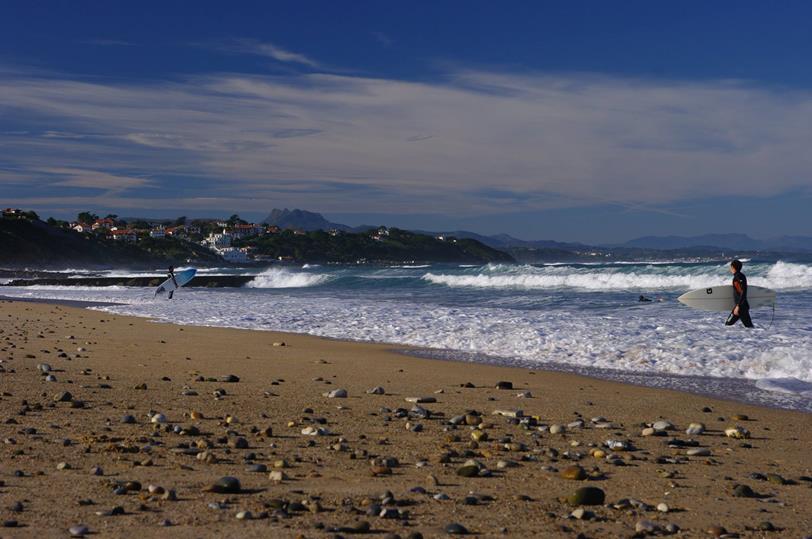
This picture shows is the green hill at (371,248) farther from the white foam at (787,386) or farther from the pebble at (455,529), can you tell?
the pebble at (455,529)

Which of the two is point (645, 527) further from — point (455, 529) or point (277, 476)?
point (277, 476)

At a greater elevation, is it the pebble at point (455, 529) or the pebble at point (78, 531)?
the pebble at point (78, 531)

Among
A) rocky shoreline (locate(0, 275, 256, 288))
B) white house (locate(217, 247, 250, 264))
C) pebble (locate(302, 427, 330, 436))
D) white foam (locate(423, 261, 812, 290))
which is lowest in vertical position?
rocky shoreline (locate(0, 275, 256, 288))

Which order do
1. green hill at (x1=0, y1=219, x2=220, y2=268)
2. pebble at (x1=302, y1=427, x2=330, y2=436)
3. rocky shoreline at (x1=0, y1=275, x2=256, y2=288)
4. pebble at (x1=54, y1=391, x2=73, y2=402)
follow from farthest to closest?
green hill at (x1=0, y1=219, x2=220, y2=268) → rocky shoreline at (x1=0, y1=275, x2=256, y2=288) → pebble at (x1=54, y1=391, x2=73, y2=402) → pebble at (x1=302, y1=427, x2=330, y2=436)

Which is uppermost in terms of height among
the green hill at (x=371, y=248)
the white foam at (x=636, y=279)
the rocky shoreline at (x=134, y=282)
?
the green hill at (x=371, y=248)

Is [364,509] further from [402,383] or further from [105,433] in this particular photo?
[402,383]

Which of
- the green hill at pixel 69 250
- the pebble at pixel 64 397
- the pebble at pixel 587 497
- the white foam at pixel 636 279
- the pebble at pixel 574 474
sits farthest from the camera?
the green hill at pixel 69 250

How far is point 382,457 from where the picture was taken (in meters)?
5.70

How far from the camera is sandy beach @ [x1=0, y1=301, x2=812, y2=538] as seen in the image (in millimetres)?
4270

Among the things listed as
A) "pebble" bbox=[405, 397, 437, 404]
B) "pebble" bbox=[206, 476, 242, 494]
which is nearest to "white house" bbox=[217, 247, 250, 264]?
"pebble" bbox=[405, 397, 437, 404]

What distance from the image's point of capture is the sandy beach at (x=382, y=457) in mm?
4270

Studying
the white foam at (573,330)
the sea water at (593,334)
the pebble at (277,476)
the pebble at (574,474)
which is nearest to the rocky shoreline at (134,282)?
the sea water at (593,334)

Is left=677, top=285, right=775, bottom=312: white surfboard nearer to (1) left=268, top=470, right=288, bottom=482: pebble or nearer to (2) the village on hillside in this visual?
(1) left=268, top=470, right=288, bottom=482: pebble

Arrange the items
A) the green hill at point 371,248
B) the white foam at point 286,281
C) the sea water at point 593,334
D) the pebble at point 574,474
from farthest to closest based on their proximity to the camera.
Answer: the green hill at point 371,248
the white foam at point 286,281
the sea water at point 593,334
the pebble at point 574,474
